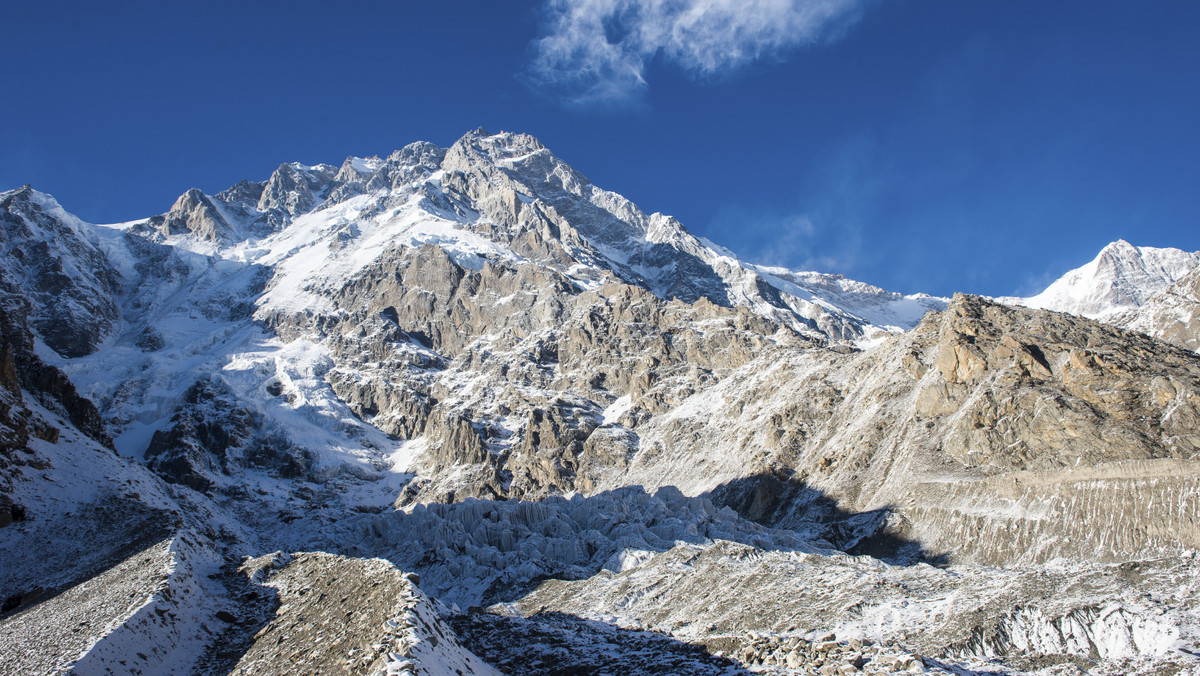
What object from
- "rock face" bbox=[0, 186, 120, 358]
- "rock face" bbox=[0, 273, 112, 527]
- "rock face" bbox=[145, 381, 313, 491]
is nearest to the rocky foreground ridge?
"rock face" bbox=[0, 273, 112, 527]

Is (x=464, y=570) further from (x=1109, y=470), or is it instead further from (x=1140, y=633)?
(x=1109, y=470)

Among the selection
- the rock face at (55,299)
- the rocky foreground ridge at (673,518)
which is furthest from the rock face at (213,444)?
the rock face at (55,299)

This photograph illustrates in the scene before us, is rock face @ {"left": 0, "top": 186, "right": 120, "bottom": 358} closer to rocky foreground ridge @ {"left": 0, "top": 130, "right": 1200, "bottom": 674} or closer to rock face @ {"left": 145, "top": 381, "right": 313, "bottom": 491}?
rocky foreground ridge @ {"left": 0, "top": 130, "right": 1200, "bottom": 674}

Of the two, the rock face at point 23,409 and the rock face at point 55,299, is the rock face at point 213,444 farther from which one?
the rock face at point 55,299

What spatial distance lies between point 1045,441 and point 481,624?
46.0 meters

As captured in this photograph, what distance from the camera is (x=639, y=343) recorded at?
528 ft

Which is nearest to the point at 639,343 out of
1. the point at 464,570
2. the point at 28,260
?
the point at 464,570

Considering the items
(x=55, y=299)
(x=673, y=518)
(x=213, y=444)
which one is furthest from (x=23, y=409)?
(x=55, y=299)

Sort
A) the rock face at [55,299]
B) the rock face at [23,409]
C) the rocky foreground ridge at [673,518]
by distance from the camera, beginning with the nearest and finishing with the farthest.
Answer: the rocky foreground ridge at [673,518], the rock face at [23,409], the rock face at [55,299]

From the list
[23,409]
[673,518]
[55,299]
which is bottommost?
[23,409]

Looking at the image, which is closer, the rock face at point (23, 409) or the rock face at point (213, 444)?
the rock face at point (23, 409)

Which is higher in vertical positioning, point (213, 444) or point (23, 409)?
point (213, 444)

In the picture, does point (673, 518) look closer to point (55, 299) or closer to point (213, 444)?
point (213, 444)

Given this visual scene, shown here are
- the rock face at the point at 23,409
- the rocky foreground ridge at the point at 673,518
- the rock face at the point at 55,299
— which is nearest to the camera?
the rocky foreground ridge at the point at 673,518
